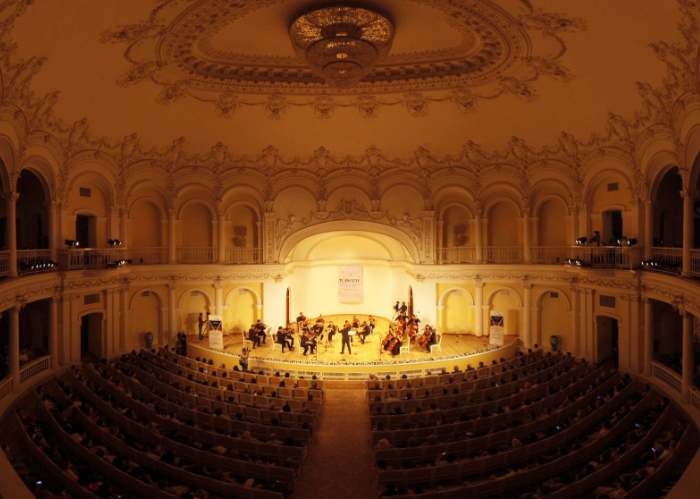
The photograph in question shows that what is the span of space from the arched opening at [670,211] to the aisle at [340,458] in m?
13.7

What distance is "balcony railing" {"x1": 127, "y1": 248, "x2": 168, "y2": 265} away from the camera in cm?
2322

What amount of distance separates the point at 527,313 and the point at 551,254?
2.92 m

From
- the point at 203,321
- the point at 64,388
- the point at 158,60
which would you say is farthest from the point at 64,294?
the point at 158,60

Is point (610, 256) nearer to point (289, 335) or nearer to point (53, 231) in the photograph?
point (289, 335)

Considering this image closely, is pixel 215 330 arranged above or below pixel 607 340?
above

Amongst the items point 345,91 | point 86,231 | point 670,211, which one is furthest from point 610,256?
point 86,231

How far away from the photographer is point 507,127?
2078 centimetres

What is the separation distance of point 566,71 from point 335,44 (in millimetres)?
7420

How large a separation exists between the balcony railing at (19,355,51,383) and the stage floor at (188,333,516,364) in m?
6.09

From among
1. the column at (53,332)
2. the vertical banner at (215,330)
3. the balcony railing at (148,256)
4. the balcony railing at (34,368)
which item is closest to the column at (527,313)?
the vertical banner at (215,330)

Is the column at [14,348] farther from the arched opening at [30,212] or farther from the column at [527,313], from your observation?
the column at [527,313]

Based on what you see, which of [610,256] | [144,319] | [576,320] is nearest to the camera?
[610,256]

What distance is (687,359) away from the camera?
14727 mm

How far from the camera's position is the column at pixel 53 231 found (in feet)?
59.3
